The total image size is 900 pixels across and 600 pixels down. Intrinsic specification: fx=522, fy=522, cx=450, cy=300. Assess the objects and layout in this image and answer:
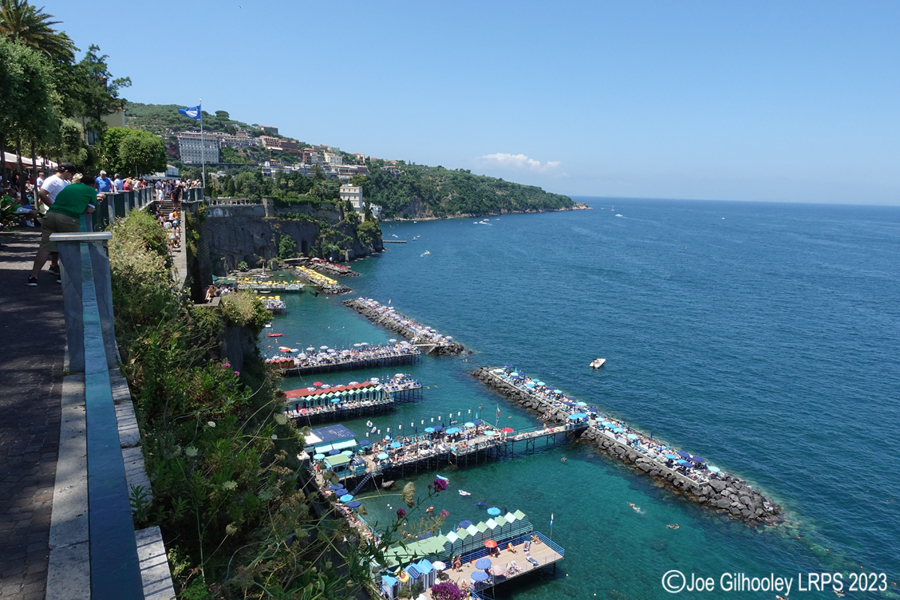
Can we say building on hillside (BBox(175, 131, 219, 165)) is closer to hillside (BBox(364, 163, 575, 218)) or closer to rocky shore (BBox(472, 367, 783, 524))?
hillside (BBox(364, 163, 575, 218))

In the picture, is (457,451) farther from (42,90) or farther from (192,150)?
(192,150)

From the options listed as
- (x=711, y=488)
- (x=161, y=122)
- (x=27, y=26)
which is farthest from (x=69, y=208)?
(x=161, y=122)

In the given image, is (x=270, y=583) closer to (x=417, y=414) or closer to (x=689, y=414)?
(x=417, y=414)

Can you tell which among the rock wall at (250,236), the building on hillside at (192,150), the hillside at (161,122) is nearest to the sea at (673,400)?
the rock wall at (250,236)

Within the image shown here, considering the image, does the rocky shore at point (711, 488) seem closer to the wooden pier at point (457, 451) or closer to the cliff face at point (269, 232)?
the wooden pier at point (457, 451)

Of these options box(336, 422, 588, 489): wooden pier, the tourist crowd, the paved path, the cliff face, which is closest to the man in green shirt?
the paved path
